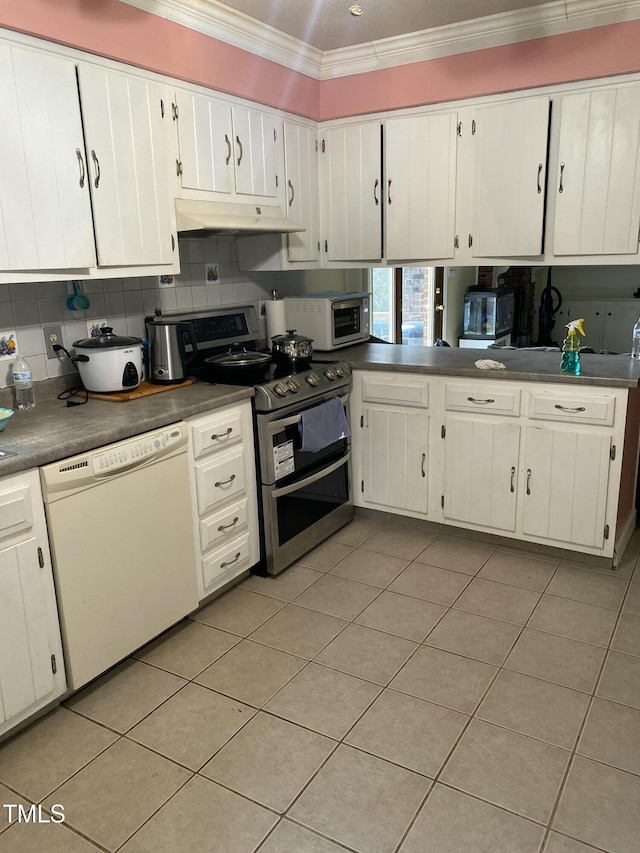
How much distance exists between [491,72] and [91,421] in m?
2.57

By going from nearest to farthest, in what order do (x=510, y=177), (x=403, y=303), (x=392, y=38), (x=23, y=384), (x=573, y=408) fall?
(x=23, y=384)
(x=573, y=408)
(x=510, y=177)
(x=392, y=38)
(x=403, y=303)

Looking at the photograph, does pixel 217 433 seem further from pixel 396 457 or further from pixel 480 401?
pixel 480 401

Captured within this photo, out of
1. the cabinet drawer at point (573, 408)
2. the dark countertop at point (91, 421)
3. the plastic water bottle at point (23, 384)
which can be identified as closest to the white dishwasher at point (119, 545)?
the dark countertop at point (91, 421)

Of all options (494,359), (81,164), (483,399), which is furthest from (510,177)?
(81,164)

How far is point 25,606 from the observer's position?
1933 mm

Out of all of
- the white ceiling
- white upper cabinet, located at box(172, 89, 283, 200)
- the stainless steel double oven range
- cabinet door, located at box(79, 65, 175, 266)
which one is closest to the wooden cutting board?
the stainless steel double oven range

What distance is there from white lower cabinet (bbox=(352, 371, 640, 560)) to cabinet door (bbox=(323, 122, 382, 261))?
856 millimetres

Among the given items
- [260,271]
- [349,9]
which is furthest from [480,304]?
[349,9]

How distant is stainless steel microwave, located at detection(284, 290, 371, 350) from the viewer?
3596 millimetres

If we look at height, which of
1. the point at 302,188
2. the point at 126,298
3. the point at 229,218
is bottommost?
the point at 126,298

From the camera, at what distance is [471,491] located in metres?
Result: 3.23

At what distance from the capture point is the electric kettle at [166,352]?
9.02ft

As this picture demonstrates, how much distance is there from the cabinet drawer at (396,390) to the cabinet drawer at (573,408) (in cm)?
55

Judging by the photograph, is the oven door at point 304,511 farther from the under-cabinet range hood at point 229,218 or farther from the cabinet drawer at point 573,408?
the under-cabinet range hood at point 229,218
